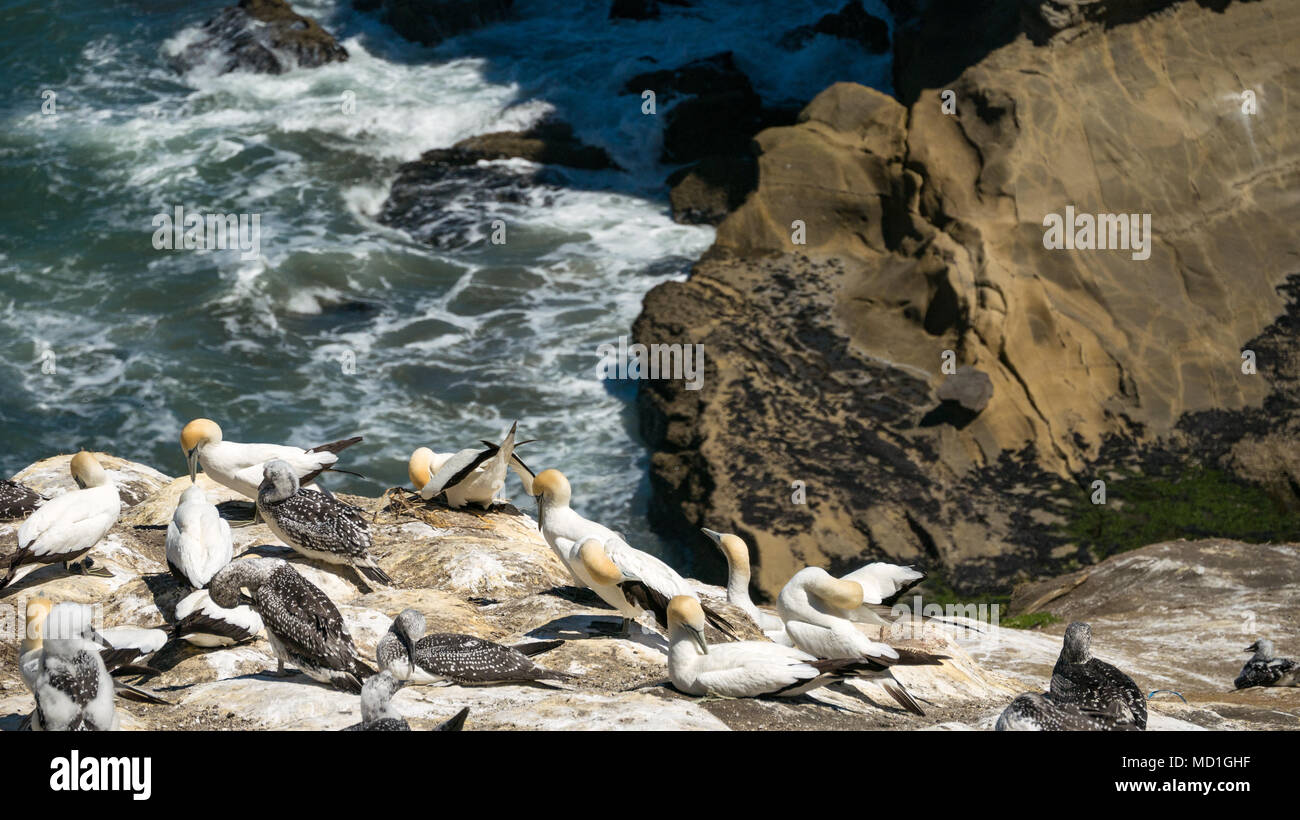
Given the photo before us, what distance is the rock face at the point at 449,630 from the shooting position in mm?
6262

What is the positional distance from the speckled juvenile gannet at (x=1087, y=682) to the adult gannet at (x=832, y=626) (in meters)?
0.65

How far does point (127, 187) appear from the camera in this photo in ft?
94.0

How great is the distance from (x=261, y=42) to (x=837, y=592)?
30758 millimetres

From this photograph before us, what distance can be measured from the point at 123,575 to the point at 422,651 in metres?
2.88

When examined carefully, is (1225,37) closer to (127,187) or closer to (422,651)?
(422,651)

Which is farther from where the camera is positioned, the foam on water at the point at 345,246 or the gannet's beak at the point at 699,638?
the foam on water at the point at 345,246

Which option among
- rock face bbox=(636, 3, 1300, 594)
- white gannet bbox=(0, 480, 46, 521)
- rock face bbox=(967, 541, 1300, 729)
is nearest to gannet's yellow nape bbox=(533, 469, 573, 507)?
white gannet bbox=(0, 480, 46, 521)

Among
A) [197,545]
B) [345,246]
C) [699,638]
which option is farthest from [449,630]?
[345,246]

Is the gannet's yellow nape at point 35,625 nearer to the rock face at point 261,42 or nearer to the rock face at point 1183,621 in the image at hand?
the rock face at point 1183,621

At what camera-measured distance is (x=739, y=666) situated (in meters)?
6.68

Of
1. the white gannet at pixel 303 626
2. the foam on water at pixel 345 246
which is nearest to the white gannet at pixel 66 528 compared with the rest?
the white gannet at pixel 303 626

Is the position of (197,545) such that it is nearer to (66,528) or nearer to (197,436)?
(66,528)

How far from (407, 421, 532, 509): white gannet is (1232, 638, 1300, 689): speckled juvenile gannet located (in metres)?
5.86

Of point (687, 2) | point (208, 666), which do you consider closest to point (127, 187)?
point (687, 2)
